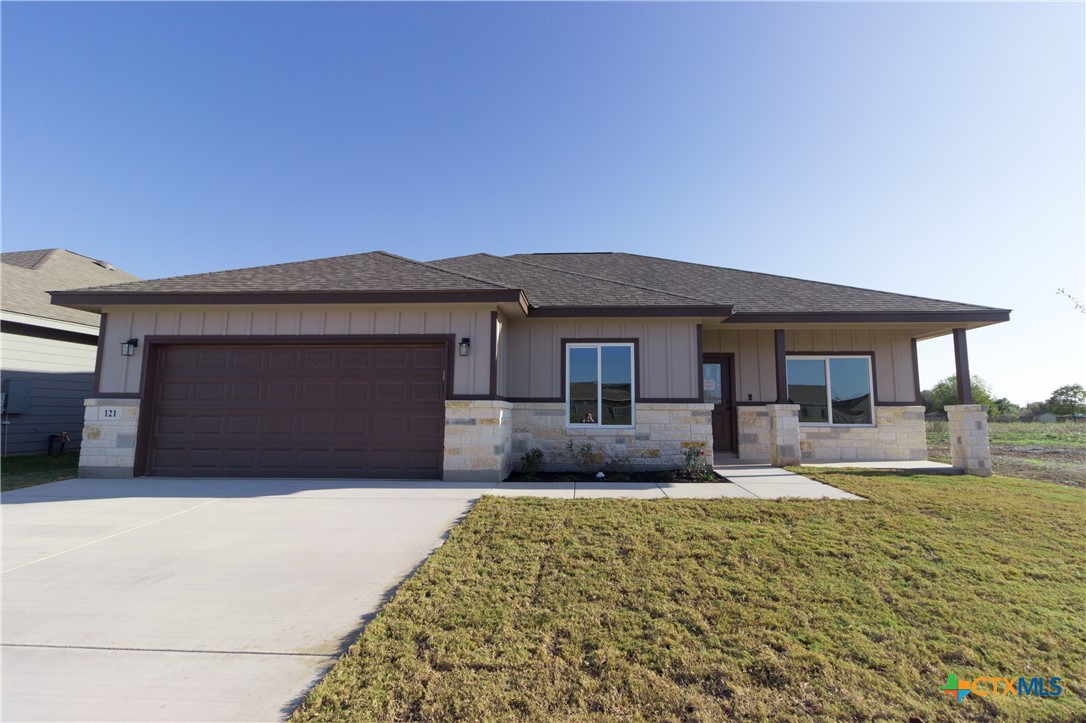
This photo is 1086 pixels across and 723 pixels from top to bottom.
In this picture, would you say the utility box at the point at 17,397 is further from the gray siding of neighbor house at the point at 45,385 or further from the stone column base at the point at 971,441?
the stone column base at the point at 971,441

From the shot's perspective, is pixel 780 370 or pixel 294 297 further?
pixel 780 370

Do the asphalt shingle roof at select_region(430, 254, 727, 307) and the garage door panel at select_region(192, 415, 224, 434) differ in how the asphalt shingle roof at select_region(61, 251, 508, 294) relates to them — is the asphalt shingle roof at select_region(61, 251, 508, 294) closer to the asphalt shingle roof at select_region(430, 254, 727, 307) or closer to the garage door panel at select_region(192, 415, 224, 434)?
the asphalt shingle roof at select_region(430, 254, 727, 307)

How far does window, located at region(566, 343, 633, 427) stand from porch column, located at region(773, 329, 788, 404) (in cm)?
313

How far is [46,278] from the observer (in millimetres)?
12234

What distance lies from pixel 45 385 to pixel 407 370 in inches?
382

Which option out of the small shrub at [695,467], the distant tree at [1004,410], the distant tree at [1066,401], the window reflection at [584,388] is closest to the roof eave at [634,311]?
the window reflection at [584,388]

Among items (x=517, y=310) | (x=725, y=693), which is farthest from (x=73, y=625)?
(x=517, y=310)

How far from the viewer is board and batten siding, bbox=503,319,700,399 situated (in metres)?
8.51

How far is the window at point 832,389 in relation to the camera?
10.2m

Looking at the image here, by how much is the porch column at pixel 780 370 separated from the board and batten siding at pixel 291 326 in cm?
583

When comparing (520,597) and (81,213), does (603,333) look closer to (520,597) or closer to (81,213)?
(520,597)

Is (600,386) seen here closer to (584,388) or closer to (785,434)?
(584,388)

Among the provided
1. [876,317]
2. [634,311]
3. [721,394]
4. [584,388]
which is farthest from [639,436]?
[876,317]

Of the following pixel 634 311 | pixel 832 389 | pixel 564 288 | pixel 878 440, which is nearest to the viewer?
pixel 634 311
